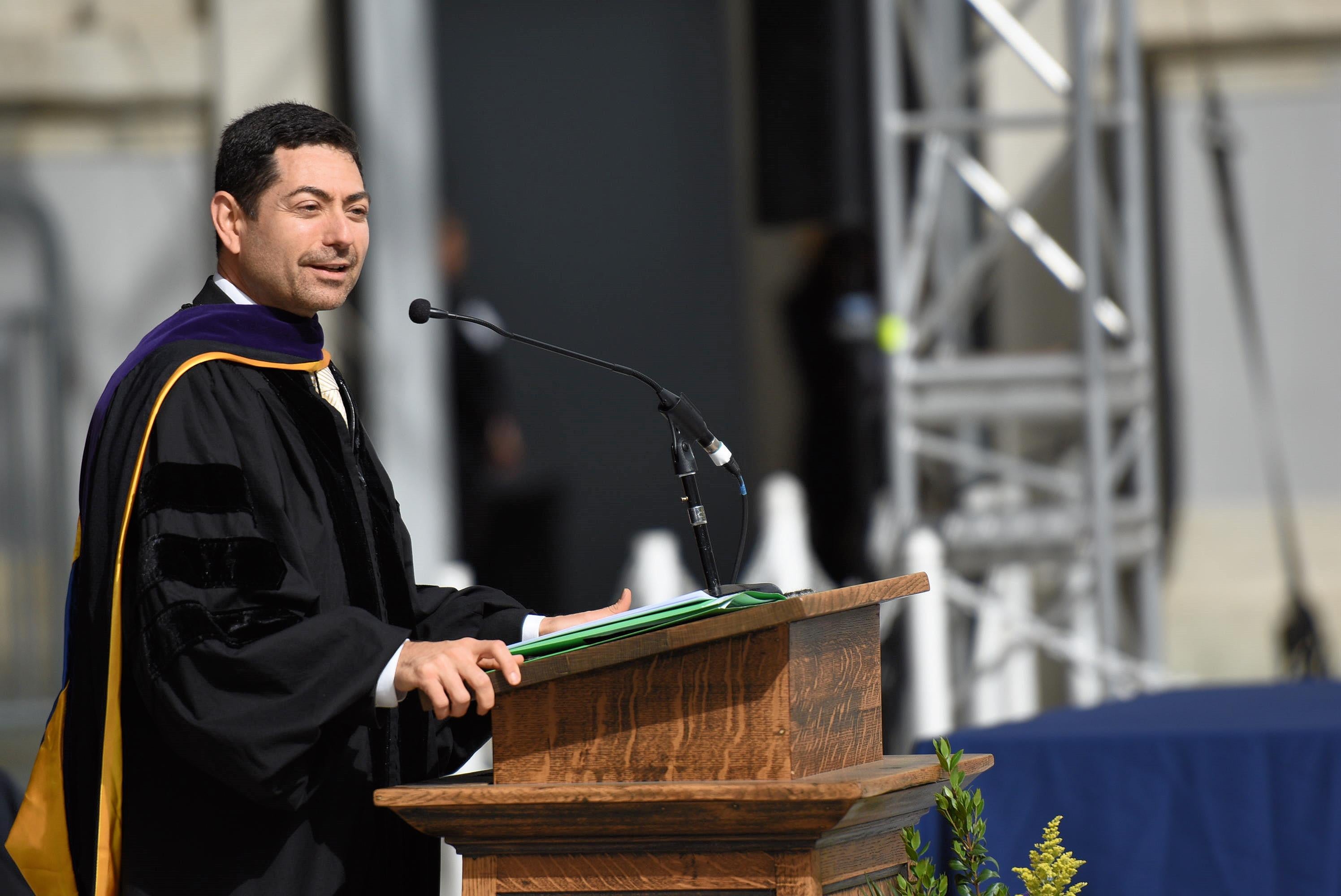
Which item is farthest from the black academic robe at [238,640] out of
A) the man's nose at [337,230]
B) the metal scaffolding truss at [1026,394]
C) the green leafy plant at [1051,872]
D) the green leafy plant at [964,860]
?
the metal scaffolding truss at [1026,394]

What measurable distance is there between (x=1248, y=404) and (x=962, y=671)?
161 cm

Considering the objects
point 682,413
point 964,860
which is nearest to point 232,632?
point 682,413

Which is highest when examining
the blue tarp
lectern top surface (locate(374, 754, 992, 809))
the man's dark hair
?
the man's dark hair

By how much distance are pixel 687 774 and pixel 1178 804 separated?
122cm

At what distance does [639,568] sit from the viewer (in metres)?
4.86

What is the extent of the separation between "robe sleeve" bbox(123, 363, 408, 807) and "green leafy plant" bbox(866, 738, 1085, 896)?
528 millimetres

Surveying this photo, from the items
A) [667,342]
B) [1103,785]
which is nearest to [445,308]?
[667,342]

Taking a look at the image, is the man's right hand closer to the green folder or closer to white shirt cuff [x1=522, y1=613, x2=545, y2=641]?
the green folder

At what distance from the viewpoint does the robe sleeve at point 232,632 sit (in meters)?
1.67

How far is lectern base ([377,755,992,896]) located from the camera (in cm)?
152

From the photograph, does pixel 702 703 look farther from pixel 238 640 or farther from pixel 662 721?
pixel 238 640

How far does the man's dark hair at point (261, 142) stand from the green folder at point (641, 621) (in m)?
0.61

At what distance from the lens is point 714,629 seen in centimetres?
156

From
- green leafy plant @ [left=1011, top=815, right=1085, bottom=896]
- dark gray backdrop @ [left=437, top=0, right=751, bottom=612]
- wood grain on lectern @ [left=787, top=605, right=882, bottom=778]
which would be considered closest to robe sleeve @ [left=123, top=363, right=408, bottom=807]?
wood grain on lectern @ [left=787, top=605, right=882, bottom=778]
